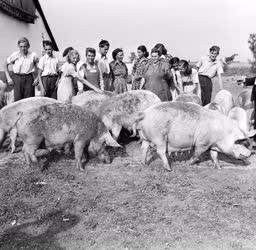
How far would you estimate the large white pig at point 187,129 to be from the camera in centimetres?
649

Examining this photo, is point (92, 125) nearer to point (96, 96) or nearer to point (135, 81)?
point (96, 96)

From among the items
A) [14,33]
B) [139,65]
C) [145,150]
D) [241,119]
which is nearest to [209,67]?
[139,65]

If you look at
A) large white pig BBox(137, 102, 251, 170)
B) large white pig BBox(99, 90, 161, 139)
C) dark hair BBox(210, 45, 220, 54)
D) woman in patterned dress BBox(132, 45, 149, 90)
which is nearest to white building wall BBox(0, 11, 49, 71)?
woman in patterned dress BBox(132, 45, 149, 90)

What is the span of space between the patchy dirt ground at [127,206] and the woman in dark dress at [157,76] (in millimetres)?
2090

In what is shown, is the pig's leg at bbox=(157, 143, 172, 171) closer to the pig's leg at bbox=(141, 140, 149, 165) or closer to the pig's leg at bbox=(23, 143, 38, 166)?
the pig's leg at bbox=(141, 140, 149, 165)

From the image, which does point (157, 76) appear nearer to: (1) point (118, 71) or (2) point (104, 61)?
(1) point (118, 71)

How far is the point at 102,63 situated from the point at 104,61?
15 centimetres

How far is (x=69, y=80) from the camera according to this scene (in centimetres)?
805

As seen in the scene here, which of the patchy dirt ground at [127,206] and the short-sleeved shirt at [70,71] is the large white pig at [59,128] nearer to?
the patchy dirt ground at [127,206]

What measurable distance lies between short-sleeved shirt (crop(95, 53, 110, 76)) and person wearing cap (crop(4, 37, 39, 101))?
4.47ft

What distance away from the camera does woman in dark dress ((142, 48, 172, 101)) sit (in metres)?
8.34

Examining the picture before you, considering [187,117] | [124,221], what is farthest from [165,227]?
[187,117]

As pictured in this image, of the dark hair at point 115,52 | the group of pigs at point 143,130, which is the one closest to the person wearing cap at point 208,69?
the dark hair at point 115,52

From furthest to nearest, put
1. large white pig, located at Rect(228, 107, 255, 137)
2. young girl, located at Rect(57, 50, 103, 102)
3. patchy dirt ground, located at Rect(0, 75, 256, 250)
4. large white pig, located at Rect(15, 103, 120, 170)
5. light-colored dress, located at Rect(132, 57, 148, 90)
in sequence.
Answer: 1. light-colored dress, located at Rect(132, 57, 148, 90)
2. young girl, located at Rect(57, 50, 103, 102)
3. large white pig, located at Rect(228, 107, 255, 137)
4. large white pig, located at Rect(15, 103, 120, 170)
5. patchy dirt ground, located at Rect(0, 75, 256, 250)
